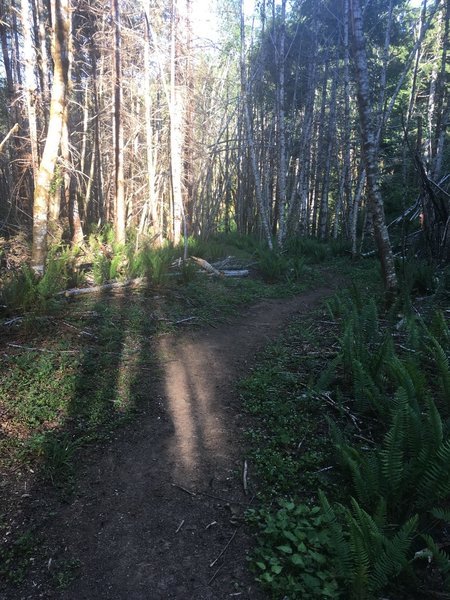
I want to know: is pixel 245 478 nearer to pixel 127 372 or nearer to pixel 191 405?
pixel 191 405

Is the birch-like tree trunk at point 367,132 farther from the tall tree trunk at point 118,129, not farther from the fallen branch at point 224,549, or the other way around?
the tall tree trunk at point 118,129

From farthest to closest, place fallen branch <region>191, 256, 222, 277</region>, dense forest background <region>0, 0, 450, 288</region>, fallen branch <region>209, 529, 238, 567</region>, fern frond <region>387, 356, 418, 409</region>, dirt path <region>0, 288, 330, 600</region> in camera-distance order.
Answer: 1. fallen branch <region>191, 256, 222, 277</region>
2. dense forest background <region>0, 0, 450, 288</region>
3. fern frond <region>387, 356, 418, 409</region>
4. fallen branch <region>209, 529, 238, 567</region>
5. dirt path <region>0, 288, 330, 600</region>

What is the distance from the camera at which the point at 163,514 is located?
261 centimetres

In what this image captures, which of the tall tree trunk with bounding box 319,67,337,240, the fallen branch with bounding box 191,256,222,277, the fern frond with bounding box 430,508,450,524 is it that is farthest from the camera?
the tall tree trunk with bounding box 319,67,337,240

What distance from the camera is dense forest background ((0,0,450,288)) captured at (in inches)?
299

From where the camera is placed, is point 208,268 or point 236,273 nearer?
point 208,268

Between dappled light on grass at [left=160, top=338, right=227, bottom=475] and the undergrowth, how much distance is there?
0.40 metres

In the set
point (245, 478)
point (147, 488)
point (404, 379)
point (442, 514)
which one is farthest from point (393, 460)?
point (147, 488)

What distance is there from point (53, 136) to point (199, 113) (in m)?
11.2

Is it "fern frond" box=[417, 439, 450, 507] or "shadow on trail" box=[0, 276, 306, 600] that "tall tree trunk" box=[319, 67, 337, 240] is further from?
"fern frond" box=[417, 439, 450, 507]

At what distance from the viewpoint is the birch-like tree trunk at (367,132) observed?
5.59 metres

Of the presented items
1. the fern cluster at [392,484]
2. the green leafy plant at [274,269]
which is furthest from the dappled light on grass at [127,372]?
the green leafy plant at [274,269]

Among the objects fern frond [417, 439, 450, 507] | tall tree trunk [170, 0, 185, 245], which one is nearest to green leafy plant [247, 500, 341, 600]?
fern frond [417, 439, 450, 507]

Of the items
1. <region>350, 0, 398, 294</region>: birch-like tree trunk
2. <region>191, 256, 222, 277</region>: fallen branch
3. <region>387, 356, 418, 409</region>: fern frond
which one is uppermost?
<region>350, 0, 398, 294</region>: birch-like tree trunk
